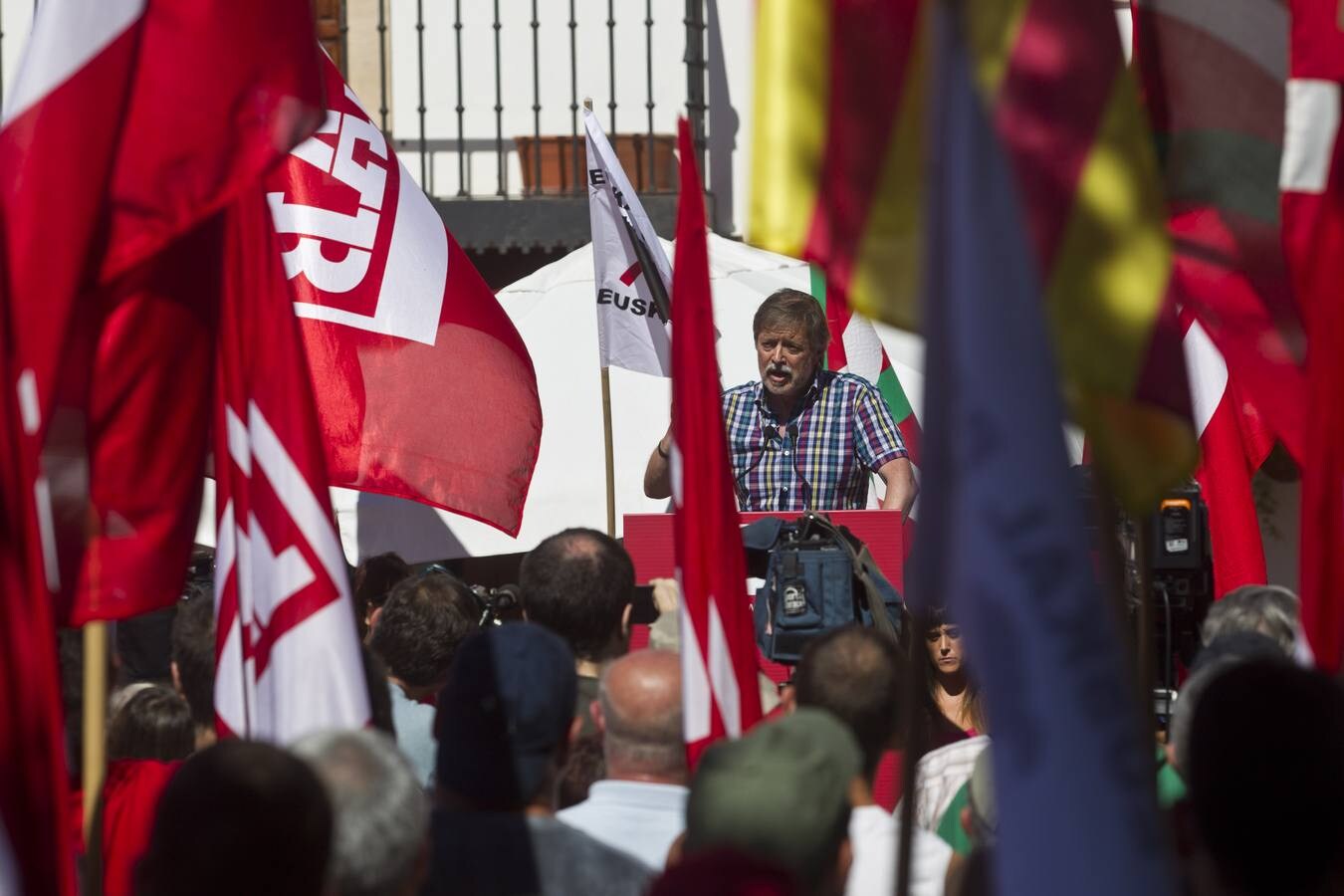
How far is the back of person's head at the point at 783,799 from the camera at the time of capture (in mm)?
2664

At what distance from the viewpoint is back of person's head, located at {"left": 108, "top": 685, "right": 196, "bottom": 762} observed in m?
3.98

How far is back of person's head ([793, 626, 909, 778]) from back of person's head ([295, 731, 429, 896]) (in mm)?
936

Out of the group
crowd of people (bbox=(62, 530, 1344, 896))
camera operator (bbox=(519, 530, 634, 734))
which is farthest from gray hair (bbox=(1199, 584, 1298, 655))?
camera operator (bbox=(519, 530, 634, 734))

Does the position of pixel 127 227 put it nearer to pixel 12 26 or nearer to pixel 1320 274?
pixel 1320 274

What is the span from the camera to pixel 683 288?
3.92 metres

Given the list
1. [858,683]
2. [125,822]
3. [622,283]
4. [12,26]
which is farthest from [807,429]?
[12,26]

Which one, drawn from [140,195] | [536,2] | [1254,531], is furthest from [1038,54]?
[536,2]

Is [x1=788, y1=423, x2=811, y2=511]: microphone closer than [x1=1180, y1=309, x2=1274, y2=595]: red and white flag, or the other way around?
[x1=788, y1=423, x2=811, y2=511]: microphone

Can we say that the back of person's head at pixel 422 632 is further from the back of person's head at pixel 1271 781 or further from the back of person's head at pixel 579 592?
the back of person's head at pixel 1271 781

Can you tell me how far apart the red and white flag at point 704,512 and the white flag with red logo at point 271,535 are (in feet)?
2.01

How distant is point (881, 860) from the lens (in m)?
3.10

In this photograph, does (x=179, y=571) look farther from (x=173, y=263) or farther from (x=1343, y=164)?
(x=1343, y=164)

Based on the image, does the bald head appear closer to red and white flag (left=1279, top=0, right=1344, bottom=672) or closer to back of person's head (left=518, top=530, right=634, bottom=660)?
back of person's head (left=518, top=530, right=634, bottom=660)

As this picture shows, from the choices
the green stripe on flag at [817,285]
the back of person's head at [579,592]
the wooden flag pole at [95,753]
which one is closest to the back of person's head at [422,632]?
the back of person's head at [579,592]
